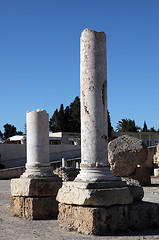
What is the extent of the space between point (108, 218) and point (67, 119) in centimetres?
4150

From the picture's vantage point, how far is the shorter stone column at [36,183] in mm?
7489

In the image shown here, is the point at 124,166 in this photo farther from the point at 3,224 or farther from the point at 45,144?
the point at 3,224

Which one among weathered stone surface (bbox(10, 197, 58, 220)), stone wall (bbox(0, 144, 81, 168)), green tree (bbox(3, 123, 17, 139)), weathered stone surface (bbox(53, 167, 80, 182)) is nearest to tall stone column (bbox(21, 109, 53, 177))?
weathered stone surface (bbox(10, 197, 58, 220))

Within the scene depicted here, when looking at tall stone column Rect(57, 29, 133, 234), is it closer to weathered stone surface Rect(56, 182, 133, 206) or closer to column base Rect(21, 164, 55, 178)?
weathered stone surface Rect(56, 182, 133, 206)

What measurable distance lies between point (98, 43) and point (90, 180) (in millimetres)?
2551

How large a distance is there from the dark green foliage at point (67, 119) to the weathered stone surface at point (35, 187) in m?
37.4

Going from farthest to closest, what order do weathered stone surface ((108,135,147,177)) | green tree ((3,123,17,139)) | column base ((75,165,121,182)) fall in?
green tree ((3,123,17,139)) < weathered stone surface ((108,135,147,177)) < column base ((75,165,121,182))

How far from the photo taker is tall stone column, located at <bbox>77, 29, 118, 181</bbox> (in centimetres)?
626

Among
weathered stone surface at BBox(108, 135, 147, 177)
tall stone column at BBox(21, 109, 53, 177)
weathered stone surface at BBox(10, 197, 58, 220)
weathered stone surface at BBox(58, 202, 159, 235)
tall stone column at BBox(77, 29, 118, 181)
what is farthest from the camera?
weathered stone surface at BBox(108, 135, 147, 177)

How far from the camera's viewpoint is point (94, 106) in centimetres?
631

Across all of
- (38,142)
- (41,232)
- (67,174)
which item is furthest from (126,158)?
(41,232)

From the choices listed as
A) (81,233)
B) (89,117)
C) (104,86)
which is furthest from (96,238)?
Answer: (104,86)

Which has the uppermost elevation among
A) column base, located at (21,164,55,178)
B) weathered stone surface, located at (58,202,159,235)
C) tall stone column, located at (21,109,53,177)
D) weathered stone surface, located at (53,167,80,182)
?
tall stone column, located at (21,109,53,177)

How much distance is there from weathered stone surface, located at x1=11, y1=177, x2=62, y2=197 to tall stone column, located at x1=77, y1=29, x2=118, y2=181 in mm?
1604
